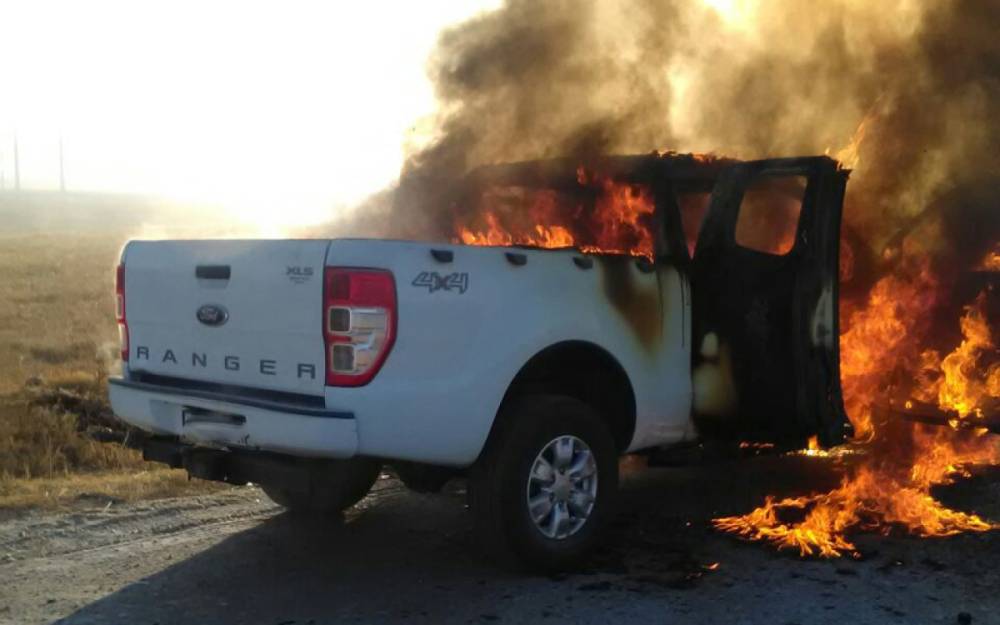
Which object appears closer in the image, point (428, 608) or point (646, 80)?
point (428, 608)

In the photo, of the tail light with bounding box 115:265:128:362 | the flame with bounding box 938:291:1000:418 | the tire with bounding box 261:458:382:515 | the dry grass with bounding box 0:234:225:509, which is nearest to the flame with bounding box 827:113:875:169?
the flame with bounding box 938:291:1000:418

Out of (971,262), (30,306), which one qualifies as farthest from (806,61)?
(30,306)

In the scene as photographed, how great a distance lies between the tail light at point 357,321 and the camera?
176 inches

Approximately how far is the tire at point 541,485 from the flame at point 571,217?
3.40ft

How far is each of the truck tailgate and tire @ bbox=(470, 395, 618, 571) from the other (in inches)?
36.7

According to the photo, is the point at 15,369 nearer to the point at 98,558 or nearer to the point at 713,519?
the point at 98,558

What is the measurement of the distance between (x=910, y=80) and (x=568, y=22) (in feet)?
11.0

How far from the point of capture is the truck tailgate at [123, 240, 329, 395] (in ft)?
15.1

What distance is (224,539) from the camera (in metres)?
6.00

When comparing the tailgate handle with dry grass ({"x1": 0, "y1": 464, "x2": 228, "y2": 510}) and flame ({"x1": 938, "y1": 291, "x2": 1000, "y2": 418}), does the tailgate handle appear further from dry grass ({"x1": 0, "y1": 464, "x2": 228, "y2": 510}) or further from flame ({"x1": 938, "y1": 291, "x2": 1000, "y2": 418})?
flame ({"x1": 938, "y1": 291, "x2": 1000, "y2": 418})

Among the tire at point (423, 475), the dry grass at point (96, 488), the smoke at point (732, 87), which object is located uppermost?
the smoke at point (732, 87)

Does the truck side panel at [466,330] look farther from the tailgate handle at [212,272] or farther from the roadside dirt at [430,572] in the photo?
the roadside dirt at [430,572]

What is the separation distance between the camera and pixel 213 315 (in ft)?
16.4

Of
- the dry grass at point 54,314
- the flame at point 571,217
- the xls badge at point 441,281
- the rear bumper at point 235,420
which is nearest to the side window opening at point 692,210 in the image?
the flame at point 571,217
